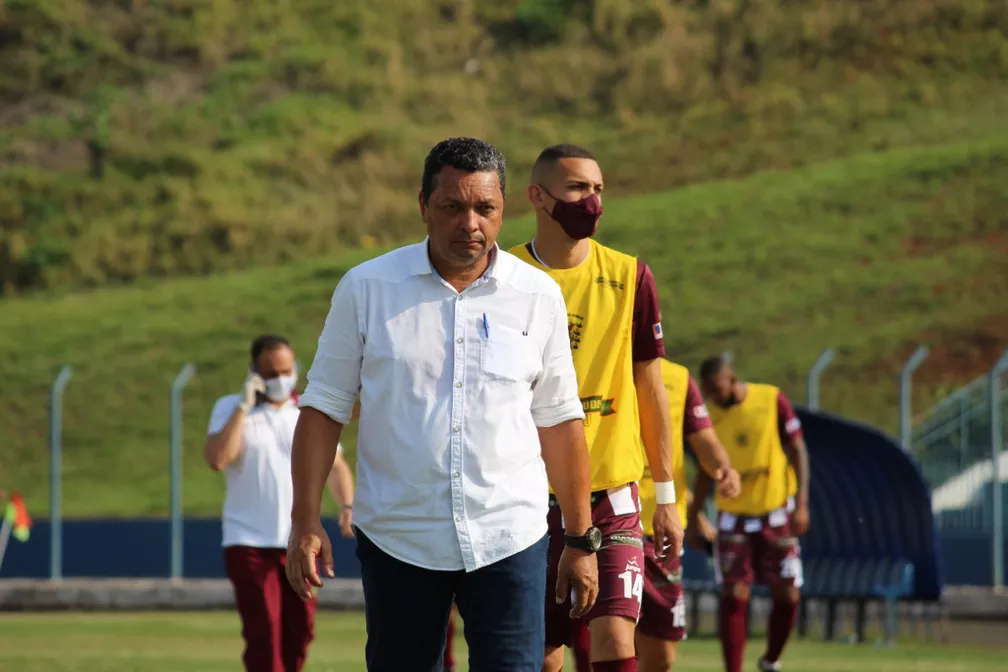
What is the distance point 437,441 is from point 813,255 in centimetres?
4033

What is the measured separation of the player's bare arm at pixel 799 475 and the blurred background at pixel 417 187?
7.40 metres

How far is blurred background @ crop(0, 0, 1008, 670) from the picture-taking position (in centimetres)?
3738

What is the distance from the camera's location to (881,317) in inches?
1630

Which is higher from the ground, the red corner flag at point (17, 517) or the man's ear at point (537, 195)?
the man's ear at point (537, 195)

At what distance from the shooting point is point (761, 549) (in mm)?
14047

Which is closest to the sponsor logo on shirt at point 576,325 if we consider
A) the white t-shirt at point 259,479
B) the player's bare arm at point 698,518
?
the white t-shirt at point 259,479

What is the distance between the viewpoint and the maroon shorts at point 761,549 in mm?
13906

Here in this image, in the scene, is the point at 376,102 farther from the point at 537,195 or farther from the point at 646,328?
the point at 646,328

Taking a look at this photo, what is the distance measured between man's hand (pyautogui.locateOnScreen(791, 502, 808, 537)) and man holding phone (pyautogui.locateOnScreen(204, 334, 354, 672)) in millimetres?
4563

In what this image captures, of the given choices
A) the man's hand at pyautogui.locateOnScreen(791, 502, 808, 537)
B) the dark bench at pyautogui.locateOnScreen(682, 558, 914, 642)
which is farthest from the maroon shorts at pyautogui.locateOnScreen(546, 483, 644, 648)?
the dark bench at pyautogui.locateOnScreen(682, 558, 914, 642)

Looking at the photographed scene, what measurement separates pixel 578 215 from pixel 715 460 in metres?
1.83

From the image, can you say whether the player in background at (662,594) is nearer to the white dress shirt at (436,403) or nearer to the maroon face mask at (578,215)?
the maroon face mask at (578,215)

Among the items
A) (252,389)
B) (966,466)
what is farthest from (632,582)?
(966,466)

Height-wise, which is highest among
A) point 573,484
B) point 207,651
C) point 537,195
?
point 537,195
